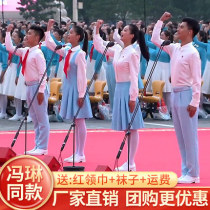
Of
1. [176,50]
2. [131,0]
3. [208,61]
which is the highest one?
[176,50]

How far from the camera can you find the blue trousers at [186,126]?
33.6ft

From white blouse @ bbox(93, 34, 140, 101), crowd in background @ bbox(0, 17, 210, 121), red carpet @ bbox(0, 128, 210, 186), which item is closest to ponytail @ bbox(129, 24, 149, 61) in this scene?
white blouse @ bbox(93, 34, 140, 101)

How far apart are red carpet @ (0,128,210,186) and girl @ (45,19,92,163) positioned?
0.42 m

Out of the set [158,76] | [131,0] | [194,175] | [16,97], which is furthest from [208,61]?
[131,0]

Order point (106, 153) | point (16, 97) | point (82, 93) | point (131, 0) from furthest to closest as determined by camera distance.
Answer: point (131, 0) < point (16, 97) < point (106, 153) < point (82, 93)

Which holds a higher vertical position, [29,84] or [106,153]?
[29,84]

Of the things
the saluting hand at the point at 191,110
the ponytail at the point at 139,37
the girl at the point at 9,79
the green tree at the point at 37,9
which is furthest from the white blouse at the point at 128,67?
the green tree at the point at 37,9

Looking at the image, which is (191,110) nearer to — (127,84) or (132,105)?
(132,105)

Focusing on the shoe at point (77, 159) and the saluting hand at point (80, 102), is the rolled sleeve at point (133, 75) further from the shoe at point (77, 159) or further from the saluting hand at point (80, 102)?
the shoe at point (77, 159)

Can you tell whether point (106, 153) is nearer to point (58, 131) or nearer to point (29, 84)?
point (29, 84)

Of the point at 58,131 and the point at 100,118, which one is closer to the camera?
the point at 58,131

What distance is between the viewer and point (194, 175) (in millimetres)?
10492

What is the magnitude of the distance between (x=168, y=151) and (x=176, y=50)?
3325 mm

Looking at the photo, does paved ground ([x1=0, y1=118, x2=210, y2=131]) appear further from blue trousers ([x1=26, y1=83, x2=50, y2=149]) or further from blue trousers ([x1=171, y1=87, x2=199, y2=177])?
blue trousers ([x1=171, y1=87, x2=199, y2=177])
